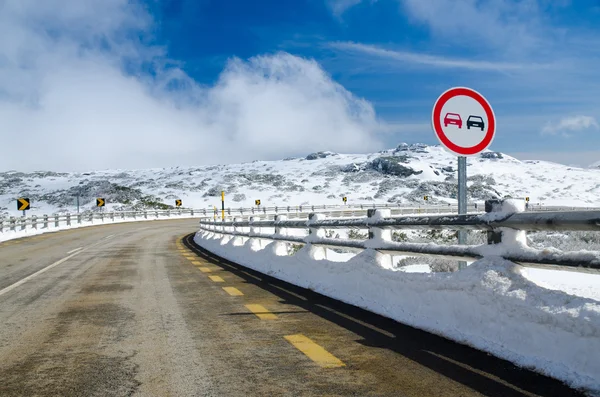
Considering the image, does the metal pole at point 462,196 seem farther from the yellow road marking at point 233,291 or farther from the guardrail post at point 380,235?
the yellow road marking at point 233,291

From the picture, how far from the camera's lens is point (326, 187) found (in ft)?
492

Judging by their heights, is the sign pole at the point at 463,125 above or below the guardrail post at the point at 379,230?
above

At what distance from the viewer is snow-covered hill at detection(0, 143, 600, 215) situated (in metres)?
120

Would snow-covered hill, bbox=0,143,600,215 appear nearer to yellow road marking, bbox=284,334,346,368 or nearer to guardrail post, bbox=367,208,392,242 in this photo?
guardrail post, bbox=367,208,392,242

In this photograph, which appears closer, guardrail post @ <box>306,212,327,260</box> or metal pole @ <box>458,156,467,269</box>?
metal pole @ <box>458,156,467,269</box>

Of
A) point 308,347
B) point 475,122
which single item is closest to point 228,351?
point 308,347

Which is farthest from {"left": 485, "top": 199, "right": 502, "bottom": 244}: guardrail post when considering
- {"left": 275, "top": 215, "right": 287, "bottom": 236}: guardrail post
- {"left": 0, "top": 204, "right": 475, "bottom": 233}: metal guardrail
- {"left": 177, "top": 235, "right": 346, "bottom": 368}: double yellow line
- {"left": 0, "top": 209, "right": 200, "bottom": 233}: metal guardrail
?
{"left": 0, "top": 209, "right": 200, "bottom": 233}: metal guardrail

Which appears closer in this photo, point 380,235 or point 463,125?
point 463,125

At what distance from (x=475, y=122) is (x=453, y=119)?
0.32 meters

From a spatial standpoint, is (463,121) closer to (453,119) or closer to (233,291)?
(453,119)

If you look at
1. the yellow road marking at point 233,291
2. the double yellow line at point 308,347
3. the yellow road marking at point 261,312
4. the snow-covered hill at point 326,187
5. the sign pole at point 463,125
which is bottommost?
the yellow road marking at point 233,291

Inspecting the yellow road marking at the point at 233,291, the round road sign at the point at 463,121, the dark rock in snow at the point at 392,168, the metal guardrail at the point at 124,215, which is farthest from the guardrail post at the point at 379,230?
the dark rock in snow at the point at 392,168

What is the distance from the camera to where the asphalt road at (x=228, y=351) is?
3.69 meters

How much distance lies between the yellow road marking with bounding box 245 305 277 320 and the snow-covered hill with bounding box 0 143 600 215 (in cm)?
10134
